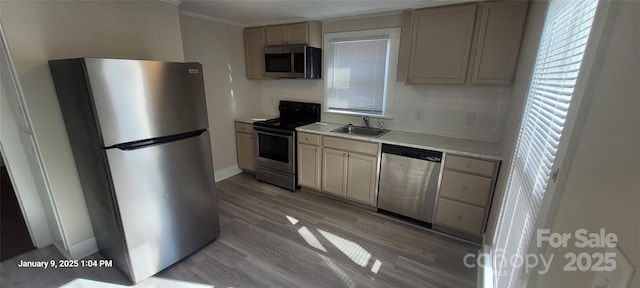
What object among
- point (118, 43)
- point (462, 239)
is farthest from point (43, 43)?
point (462, 239)

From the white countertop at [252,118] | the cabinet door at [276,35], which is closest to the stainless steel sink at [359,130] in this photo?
the white countertop at [252,118]

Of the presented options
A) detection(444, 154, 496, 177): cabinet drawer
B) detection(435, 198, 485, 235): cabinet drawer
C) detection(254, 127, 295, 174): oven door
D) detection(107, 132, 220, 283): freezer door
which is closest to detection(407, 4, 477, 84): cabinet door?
detection(444, 154, 496, 177): cabinet drawer

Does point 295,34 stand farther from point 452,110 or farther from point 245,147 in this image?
point 452,110

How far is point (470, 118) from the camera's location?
2600mm

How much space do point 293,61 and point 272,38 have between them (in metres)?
0.53

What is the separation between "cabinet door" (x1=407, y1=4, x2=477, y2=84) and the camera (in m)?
2.26

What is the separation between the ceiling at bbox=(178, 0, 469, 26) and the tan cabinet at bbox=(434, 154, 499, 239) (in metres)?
1.49

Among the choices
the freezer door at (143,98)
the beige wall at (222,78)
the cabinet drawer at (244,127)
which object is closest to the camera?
the freezer door at (143,98)

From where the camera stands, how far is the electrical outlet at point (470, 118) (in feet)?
8.47

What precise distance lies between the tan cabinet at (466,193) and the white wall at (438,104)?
538 millimetres

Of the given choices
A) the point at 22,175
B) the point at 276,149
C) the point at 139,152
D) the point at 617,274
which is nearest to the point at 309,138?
the point at 276,149

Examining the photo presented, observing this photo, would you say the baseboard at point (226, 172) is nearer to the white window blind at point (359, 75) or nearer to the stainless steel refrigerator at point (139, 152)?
the stainless steel refrigerator at point (139, 152)

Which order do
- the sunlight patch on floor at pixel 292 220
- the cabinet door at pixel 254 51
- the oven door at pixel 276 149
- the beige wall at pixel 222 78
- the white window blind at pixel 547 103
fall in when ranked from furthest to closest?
1. the cabinet door at pixel 254 51
2. the oven door at pixel 276 149
3. the beige wall at pixel 222 78
4. the sunlight patch on floor at pixel 292 220
5. the white window blind at pixel 547 103

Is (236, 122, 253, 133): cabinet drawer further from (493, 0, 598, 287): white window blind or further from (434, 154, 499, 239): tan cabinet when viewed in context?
(493, 0, 598, 287): white window blind
